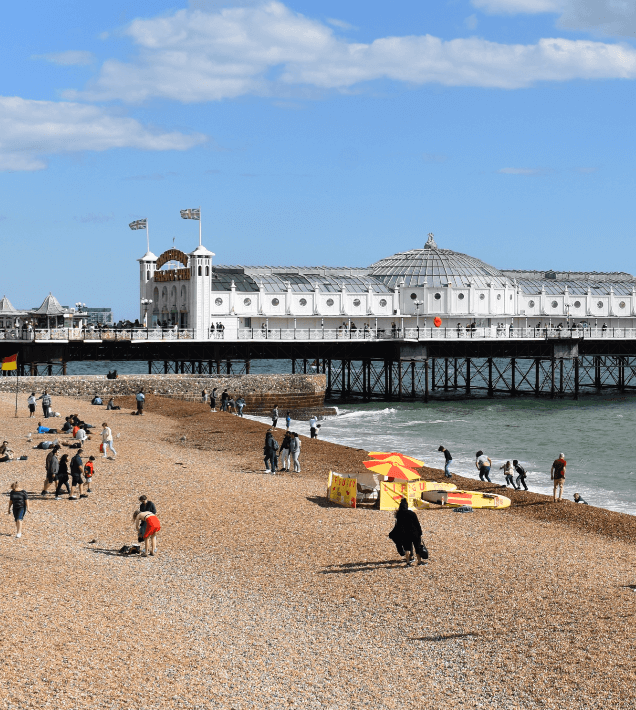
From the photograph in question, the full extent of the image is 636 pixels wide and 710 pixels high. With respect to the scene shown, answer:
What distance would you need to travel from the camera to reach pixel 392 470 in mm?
25469

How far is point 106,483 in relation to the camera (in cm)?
2803

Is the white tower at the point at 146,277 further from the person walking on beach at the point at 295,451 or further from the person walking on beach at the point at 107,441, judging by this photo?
the person walking on beach at the point at 295,451

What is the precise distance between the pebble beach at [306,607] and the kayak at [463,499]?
1.95 ft

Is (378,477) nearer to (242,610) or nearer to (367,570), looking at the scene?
(367,570)

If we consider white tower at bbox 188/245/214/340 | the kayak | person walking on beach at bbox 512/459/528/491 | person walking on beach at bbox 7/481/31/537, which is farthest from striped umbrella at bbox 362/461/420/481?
white tower at bbox 188/245/214/340

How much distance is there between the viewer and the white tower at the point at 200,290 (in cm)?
6538

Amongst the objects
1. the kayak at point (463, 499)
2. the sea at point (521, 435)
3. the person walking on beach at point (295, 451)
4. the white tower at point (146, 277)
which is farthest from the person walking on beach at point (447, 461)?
the white tower at point (146, 277)

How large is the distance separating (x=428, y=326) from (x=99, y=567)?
5783 cm

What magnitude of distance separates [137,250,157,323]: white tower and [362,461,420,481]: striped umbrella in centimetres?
4837

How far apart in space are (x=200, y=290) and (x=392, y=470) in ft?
138

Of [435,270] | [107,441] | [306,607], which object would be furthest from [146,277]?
[306,607]

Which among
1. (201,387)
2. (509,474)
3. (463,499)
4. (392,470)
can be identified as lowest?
(463,499)

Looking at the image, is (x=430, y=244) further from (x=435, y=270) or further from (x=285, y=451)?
(x=285, y=451)

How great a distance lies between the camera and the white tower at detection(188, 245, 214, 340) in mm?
65375
